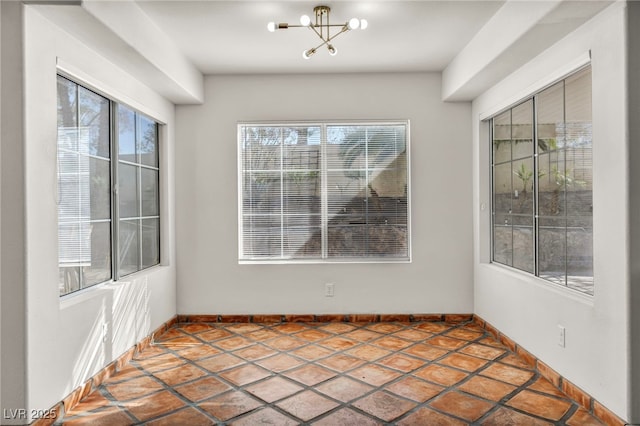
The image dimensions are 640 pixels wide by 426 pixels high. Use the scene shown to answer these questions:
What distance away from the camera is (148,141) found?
158 inches

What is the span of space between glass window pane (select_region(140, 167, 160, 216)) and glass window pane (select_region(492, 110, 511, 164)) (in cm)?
330

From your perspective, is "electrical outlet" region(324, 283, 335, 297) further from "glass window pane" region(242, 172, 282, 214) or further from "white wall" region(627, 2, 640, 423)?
"white wall" region(627, 2, 640, 423)

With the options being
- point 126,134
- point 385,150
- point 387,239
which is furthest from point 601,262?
point 126,134

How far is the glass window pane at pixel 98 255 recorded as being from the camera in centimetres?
296

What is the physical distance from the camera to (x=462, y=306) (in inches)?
175

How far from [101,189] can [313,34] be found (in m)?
2.02

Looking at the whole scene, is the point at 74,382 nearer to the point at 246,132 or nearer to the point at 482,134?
the point at 246,132

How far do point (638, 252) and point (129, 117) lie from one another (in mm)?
3671

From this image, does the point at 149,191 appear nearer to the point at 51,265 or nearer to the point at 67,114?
the point at 67,114

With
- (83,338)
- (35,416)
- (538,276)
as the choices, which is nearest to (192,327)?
(83,338)

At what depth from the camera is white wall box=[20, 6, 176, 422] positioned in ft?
7.39

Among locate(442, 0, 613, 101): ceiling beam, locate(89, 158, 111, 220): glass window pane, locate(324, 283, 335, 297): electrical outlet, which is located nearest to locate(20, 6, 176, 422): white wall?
locate(89, 158, 111, 220): glass window pane

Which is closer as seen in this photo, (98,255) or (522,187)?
(98,255)

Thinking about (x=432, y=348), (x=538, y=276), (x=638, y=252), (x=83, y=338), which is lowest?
(x=432, y=348)
